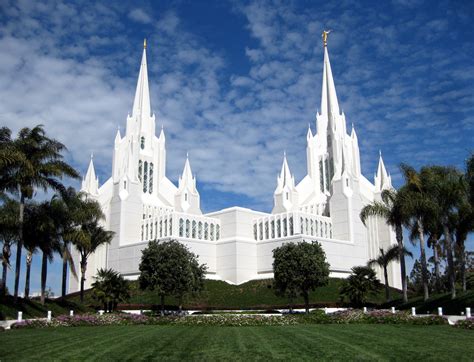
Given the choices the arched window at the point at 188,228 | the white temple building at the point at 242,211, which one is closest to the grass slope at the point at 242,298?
the white temple building at the point at 242,211

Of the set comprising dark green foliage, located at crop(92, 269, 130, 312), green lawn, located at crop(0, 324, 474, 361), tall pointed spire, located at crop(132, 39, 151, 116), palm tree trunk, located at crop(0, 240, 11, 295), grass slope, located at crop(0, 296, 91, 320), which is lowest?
green lawn, located at crop(0, 324, 474, 361)

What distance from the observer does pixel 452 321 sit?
2089cm

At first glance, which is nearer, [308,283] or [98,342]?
[98,342]

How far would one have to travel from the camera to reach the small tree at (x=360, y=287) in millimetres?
33312

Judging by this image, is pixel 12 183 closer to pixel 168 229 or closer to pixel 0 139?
pixel 0 139

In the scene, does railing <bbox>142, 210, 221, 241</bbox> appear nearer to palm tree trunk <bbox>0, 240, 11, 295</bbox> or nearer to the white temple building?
the white temple building

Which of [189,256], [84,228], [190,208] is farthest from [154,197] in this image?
[189,256]

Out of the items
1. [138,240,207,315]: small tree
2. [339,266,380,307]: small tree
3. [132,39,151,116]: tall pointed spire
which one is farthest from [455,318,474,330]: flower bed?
[132,39,151,116]: tall pointed spire

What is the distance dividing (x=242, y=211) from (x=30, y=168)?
113 feet

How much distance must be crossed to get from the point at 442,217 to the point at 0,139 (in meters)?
24.8

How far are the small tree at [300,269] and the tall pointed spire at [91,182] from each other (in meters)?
39.6

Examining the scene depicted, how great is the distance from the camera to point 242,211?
57.6 metres

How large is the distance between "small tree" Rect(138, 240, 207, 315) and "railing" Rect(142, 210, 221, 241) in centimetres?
2171

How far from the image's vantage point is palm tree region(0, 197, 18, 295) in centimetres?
2884
